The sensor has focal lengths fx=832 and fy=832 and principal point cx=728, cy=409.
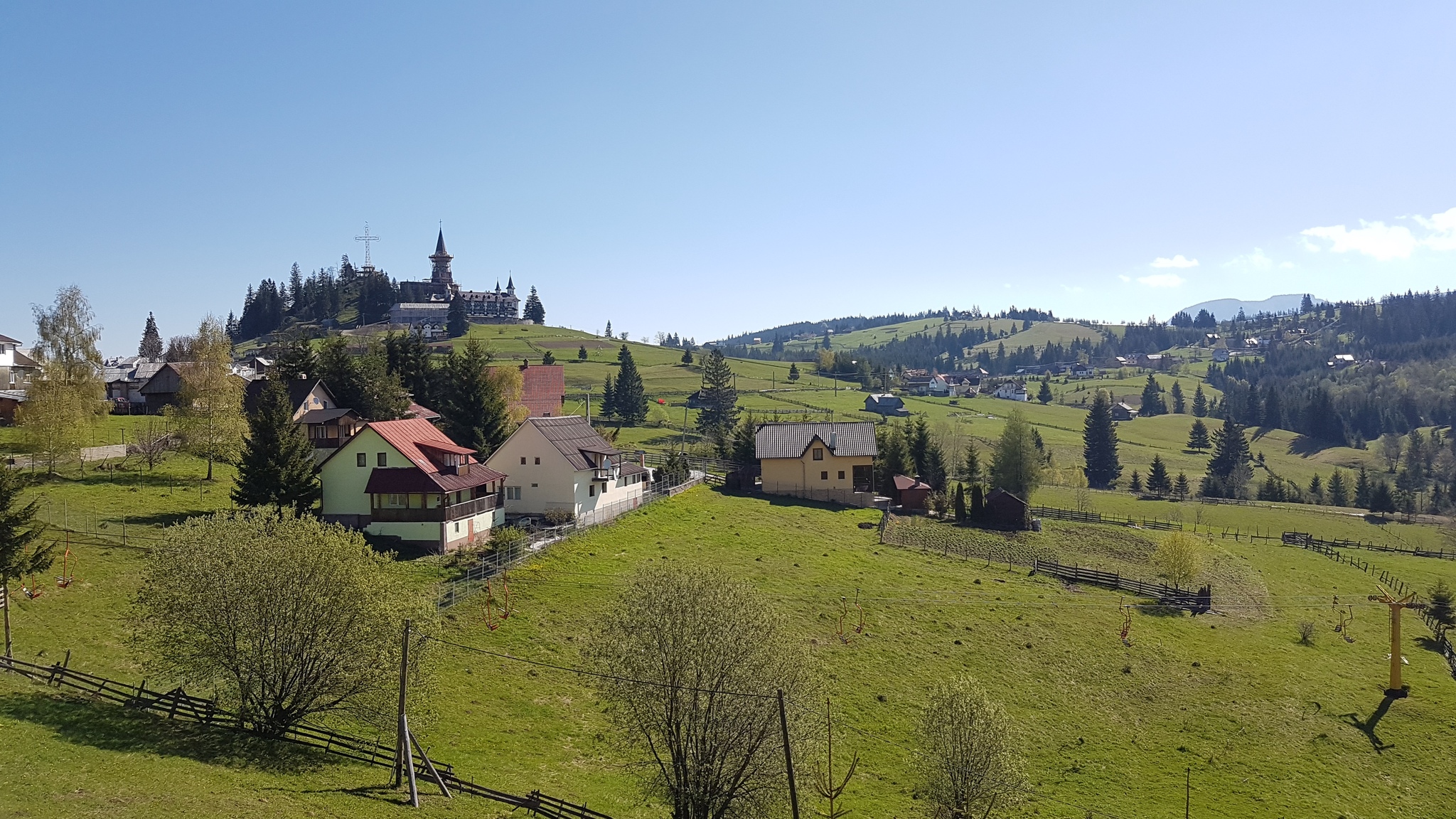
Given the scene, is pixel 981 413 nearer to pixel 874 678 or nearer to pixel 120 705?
pixel 874 678

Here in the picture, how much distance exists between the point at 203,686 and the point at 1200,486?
134 m

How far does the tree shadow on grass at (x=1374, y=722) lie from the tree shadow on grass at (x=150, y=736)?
47775mm

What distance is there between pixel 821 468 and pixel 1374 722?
44975mm

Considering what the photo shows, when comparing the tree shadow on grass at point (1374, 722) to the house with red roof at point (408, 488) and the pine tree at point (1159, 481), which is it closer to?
the house with red roof at point (408, 488)

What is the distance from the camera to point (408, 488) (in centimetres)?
4778

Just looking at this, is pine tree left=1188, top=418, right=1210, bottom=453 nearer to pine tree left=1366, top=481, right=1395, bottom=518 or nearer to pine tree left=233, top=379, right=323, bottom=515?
pine tree left=1366, top=481, right=1395, bottom=518

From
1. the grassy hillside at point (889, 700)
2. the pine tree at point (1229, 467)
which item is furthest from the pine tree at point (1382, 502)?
the grassy hillside at point (889, 700)

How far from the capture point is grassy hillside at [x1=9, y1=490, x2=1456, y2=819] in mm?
26078

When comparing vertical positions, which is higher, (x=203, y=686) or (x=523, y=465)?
(x=523, y=465)

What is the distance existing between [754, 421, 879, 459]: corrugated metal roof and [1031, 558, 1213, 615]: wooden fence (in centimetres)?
2015

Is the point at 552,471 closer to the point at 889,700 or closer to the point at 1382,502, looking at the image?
the point at 889,700

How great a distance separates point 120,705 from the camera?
2959cm

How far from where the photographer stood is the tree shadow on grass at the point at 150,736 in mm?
26328

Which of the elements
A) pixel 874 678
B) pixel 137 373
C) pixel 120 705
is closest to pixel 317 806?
pixel 120 705
